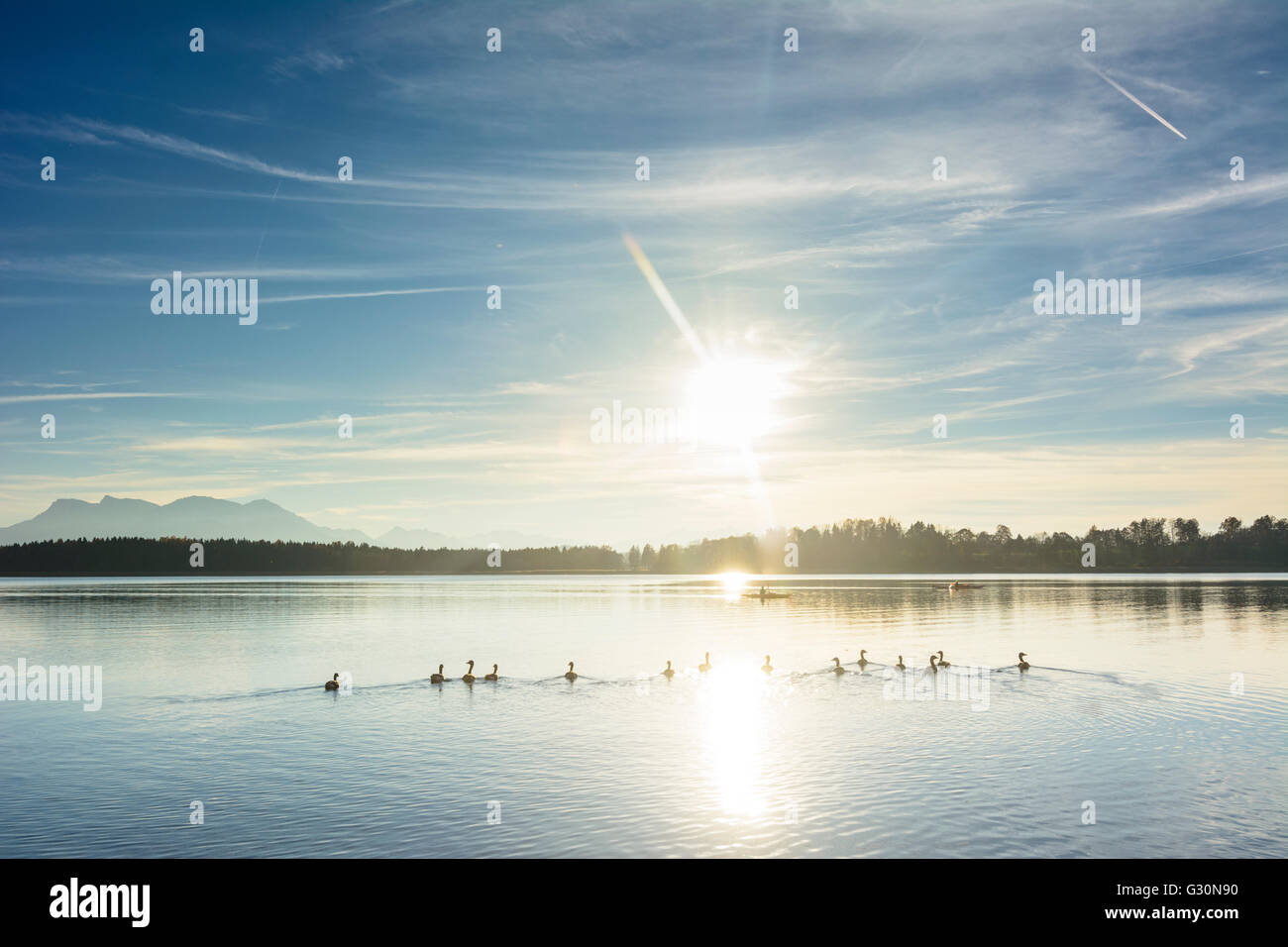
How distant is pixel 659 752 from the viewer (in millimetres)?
31812

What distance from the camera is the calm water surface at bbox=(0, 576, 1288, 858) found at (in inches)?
869

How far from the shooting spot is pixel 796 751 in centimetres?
3166

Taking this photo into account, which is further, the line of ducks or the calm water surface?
the line of ducks

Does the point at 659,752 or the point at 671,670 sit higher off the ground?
the point at 659,752

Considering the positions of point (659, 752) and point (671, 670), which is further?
point (671, 670)

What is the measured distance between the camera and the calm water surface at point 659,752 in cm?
2206

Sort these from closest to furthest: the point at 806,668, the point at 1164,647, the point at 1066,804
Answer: the point at 1066,804
the point at 806,668
the point at 1164,647

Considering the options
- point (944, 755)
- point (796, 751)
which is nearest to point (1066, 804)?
point (944, 755)
